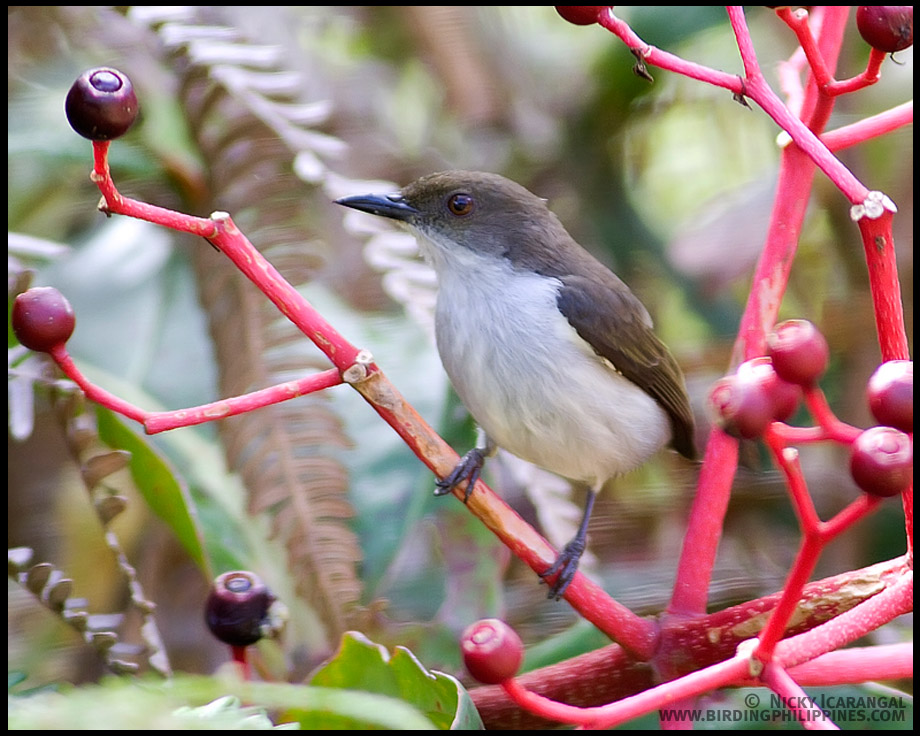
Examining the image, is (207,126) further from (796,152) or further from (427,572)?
(796,152)

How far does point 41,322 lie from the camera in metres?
1.04

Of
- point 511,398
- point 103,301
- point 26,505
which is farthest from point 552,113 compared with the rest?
point 26,505

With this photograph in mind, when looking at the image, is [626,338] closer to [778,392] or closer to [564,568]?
[564,568]

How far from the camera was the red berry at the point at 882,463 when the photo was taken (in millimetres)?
791

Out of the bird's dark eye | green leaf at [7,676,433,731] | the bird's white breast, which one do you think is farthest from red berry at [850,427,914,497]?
the bird's dark eye

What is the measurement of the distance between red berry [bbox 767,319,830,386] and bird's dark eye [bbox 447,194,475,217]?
1282 mm

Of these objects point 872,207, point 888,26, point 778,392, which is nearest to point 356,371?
point 778,392

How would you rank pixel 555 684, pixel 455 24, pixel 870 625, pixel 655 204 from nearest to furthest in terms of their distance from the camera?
pixel 870 625, pixel 555 684, pixel 455 24, pixel 655 204

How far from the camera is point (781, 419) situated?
88 cm

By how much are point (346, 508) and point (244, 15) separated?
1223 mm

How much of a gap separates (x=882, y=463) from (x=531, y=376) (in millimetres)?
1101

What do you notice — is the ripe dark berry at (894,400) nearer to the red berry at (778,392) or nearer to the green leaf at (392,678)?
the red berry at (778,392)

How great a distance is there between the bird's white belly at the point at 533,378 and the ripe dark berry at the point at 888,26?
3.08ft

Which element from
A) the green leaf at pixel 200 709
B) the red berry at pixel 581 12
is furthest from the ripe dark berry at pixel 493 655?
the red berry at pixel 581 12
